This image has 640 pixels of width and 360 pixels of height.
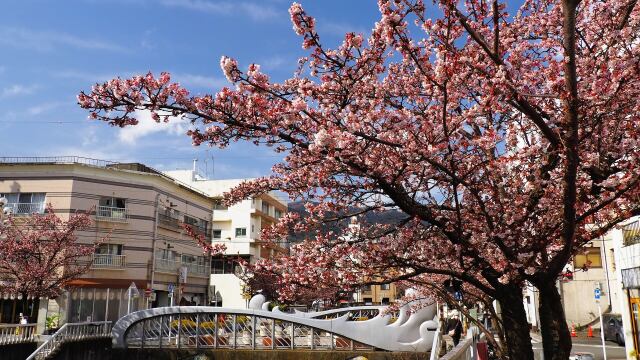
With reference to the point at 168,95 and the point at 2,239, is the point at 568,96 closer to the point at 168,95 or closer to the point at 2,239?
the point at 168,95

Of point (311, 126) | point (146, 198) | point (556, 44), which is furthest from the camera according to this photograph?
point (146, 198)

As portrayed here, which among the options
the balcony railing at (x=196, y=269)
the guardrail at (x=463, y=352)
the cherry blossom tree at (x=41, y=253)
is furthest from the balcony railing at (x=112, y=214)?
the guardrail at (x=463, y=352)

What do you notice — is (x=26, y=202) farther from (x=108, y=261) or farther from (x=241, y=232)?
(x=241, y=232)

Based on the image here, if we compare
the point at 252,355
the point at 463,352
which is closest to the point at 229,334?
the point at 252,355

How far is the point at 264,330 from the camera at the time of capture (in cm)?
2138

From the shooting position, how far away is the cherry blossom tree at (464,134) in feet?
17.6

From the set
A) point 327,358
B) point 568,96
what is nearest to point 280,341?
point 327,358

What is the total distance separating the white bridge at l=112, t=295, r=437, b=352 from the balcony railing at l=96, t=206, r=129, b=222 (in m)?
14.5

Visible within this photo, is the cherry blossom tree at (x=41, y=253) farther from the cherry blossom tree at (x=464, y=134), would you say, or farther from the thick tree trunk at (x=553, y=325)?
the thick tree trunk at (x=553, y=325)

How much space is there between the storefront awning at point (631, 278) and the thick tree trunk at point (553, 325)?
1201 cm

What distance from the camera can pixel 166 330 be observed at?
2261cm

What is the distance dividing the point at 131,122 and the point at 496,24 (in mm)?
4049

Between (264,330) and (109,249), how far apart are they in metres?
18.6

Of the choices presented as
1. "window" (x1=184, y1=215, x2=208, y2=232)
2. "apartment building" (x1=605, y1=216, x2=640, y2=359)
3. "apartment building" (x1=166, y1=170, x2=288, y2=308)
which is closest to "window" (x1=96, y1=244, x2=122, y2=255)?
"window" (x1=184, y1=215, x2=208, y2=232)
